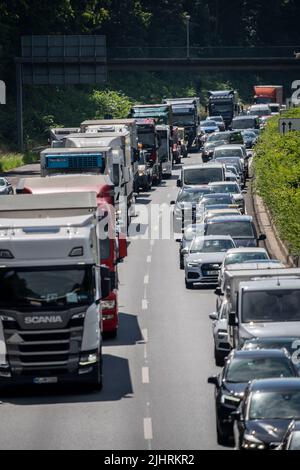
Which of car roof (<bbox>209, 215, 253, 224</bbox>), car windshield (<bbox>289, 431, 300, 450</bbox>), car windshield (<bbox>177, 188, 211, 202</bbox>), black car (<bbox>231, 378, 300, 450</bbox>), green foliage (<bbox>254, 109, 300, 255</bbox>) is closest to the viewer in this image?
car windshield (<bbox>289, 431, 300, 450</bbox>)

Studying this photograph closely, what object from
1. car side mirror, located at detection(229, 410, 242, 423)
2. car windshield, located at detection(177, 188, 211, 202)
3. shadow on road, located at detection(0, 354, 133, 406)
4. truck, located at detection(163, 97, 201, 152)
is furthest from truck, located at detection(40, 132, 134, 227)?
truck, located at detection(163, 97, 201, 152)

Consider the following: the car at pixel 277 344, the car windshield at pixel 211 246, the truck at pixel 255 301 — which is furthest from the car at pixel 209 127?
the car at pixel 277 344

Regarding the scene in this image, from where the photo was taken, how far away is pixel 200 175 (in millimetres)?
67438

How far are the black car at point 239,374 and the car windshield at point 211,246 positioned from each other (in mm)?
20438

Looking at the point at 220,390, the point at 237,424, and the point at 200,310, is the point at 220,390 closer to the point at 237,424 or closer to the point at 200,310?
the point at 237,424

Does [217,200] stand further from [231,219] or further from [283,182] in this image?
[231,219]

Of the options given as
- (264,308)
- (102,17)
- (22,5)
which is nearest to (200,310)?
(264,308)

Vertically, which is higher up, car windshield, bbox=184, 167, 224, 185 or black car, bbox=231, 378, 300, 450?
black car, bbox=231, 378, 300, 450

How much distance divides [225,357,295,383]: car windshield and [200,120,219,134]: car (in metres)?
89.5

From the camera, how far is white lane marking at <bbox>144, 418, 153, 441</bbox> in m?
25.5

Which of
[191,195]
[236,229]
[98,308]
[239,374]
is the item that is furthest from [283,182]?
[239,374]

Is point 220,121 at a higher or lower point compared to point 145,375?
lower

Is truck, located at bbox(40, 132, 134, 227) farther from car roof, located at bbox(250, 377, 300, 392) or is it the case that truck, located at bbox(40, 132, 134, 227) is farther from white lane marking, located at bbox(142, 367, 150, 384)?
car roof, located at bbox(250, 377, 300, 392)

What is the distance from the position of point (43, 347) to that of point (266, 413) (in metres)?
7.62
